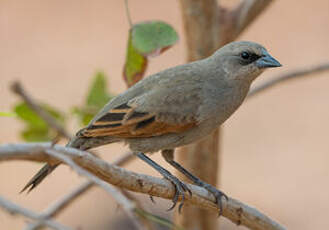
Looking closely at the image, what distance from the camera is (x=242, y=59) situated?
12.7 feet

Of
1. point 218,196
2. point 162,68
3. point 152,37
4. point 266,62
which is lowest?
point 162,68

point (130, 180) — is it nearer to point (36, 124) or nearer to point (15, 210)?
point (15, 210)

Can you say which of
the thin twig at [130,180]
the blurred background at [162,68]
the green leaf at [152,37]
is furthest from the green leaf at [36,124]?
the blurred background at [162,68]

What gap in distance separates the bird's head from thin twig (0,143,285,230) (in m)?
0.82

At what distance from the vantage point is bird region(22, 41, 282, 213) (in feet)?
12.2

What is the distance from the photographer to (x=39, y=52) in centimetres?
1021

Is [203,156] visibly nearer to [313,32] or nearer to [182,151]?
[182,151]

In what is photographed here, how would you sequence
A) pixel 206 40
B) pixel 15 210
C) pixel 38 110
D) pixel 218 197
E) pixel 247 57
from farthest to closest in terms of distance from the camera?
pixel 38 110 < pixel 206 40 < pixel 247 57 < pixel 218 197 < pixel 15 210

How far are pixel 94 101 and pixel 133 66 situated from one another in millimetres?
733

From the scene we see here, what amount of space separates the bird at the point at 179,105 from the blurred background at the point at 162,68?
8.79 ft

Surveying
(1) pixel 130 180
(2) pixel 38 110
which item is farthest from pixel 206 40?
(1) pixel 130 180

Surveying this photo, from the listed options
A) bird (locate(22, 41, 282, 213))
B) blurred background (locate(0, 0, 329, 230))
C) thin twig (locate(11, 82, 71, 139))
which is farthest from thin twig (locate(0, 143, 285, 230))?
blurred background (locate(0, 0, 329, 230))

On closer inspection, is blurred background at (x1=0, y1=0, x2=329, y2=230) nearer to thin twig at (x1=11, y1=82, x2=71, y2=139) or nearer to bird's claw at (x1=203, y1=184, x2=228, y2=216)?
thin twig at (x1=11, y1=82, x2=71, y2=139)

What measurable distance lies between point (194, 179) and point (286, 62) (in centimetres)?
602
